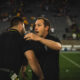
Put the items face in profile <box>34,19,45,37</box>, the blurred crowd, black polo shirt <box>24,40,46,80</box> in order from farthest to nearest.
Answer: the blurred crowd < face in profile <box>34,19,45,37</box> < black polo shirt <box>24,40,46,80</box>

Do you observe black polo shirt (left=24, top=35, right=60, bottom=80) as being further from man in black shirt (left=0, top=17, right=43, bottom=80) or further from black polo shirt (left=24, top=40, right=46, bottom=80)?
man in black shirt (left=0, top=17, right=43, bottom=80)

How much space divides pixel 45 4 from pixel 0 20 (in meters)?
9.54

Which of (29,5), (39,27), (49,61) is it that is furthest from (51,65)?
(29,5)

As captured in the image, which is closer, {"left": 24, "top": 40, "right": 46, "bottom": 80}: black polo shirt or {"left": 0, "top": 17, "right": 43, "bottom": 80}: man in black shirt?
{"left": 0, "top": 17, "right": 43, "bottom": 80}: man in black shirt

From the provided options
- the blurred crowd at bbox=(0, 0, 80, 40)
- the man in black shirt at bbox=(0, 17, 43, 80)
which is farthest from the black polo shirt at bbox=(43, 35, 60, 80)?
the blurred crowd at bbox=(0, 0, 80, 40)

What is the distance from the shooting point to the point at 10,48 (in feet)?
10.8

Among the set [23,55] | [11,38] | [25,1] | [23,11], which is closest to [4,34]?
[11,38]

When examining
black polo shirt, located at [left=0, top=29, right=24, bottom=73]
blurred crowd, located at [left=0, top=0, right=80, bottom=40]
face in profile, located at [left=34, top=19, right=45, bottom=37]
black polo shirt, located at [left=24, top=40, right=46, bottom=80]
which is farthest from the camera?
blurred crowd, located at [left=0, top=0, right=80, bottom=40]

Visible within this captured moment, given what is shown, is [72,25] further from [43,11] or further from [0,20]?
[0,20]

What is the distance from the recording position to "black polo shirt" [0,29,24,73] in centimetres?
329

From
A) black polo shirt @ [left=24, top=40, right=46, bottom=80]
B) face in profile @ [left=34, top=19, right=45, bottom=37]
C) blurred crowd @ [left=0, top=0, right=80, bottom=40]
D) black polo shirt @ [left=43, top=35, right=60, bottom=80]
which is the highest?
face in profile @ [left=34, top=19, right=45, bottom=37]

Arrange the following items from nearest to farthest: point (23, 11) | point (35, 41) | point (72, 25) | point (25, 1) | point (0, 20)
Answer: point (35, 41)
point (72, 25)
point (0, 20)
point (23, 11)
point (25, 1)

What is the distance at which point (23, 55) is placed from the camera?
11.2 ft

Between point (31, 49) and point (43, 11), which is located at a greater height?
point (31, 49)
